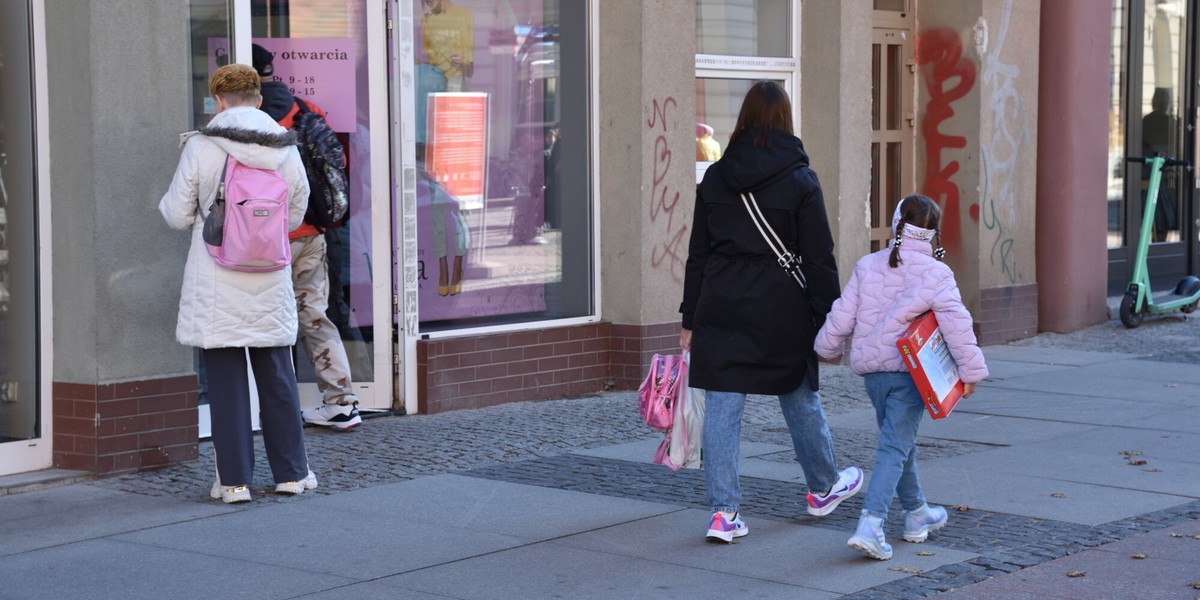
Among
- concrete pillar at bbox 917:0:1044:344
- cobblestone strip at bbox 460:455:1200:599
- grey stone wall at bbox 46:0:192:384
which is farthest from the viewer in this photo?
concrete pillar at bbox 917:0:1044:344

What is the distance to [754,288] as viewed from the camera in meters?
6.37

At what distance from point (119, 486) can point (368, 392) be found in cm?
227

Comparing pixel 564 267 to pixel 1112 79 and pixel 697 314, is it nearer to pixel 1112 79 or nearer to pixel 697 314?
pixel 697 314

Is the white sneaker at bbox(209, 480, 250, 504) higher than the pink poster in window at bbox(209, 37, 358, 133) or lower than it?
lower

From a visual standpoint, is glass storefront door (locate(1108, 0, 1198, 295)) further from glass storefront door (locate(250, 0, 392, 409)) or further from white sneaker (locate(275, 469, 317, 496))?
white sneaker (locate(275, 469, 317, 496))

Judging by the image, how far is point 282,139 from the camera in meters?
7.09

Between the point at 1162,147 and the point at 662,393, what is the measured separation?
11.5 m

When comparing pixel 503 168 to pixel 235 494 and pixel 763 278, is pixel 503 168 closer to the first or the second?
pixel 235 494

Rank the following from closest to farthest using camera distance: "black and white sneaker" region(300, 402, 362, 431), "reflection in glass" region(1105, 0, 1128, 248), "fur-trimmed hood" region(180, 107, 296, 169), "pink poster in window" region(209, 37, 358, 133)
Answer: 1. "fur-trimmed hood" region(180, 107, 296, 169)
2. "black and white sneaker" region(300, 402, 362, 431)
3. "pink poster in window" region(209, 37, 358, 133)
4. "reflection in glass" region(1105, 0, 1128, 248)

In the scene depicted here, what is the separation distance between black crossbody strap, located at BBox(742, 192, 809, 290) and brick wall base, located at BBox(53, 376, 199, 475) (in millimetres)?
3034

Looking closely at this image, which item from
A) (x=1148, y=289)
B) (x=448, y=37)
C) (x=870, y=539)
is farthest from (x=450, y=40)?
(x=1148, y=289)

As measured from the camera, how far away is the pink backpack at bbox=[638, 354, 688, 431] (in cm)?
661

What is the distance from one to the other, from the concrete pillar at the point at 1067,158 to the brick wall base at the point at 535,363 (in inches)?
186

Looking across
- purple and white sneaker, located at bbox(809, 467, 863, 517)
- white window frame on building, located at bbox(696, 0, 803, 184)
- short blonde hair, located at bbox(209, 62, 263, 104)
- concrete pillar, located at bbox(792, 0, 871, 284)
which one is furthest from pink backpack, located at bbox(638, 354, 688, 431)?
concrete pillar, located at bbox(792, 0, 871, 284)
